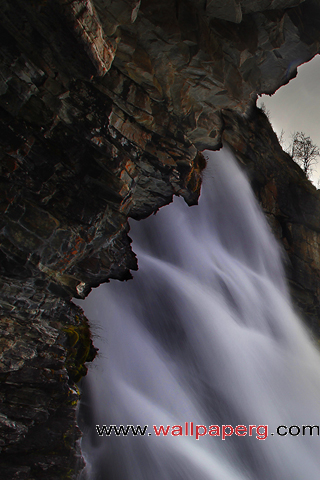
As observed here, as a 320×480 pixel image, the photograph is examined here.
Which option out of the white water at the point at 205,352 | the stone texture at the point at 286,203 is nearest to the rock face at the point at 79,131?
the white water at the point at 205,352

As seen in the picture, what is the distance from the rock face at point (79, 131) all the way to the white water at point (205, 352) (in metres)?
1.70

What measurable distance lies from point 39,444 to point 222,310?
8531mm

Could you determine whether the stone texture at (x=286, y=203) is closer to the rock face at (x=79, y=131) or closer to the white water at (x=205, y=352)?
the white water at (x=205, y=352)

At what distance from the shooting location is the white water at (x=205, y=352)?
786 cm

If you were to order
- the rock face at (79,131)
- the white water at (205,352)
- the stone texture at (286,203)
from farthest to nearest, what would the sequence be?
the stone texture at (286,203) → the white water at (205,352) → the rock face at (79,131)

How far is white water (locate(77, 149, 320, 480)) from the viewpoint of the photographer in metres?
7.86

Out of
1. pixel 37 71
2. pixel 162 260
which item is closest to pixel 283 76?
pixel 37 71

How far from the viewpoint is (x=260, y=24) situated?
723cm

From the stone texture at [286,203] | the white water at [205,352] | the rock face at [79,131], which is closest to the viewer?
the rock face at [79,131]

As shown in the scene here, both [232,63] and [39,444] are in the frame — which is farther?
[232,63]

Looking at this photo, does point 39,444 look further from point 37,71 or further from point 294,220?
point 294,220

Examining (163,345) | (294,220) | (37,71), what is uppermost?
(294,220)

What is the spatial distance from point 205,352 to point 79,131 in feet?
29.9

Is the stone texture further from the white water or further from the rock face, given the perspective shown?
the rock face
